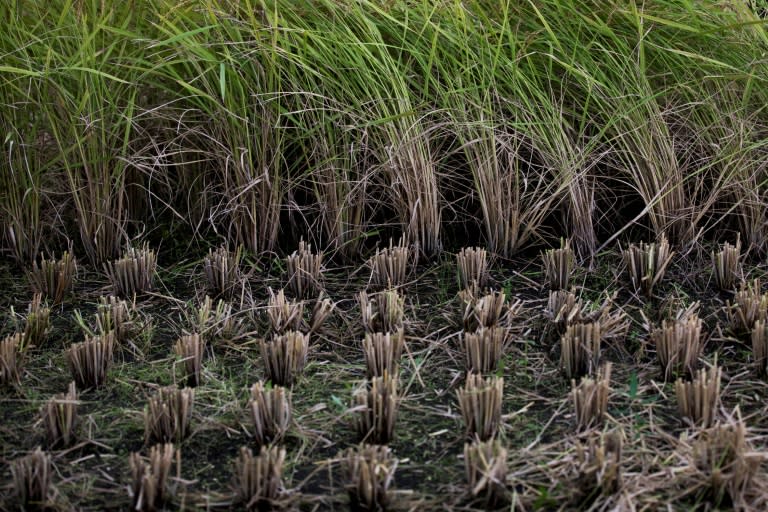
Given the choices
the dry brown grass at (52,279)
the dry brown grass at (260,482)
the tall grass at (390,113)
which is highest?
the tall grass at (390,113)

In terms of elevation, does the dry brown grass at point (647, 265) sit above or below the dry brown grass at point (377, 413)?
above

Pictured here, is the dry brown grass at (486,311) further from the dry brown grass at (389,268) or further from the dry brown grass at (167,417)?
the dry brown grass at (167,417)

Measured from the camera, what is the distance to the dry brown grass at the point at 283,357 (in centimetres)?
226

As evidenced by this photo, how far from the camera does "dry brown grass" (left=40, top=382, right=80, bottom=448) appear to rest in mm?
2004

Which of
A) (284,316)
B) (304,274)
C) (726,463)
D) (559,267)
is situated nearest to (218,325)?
(284,316)

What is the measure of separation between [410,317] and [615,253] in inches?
29.0

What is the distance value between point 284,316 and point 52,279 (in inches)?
28.3

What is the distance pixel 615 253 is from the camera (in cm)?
300

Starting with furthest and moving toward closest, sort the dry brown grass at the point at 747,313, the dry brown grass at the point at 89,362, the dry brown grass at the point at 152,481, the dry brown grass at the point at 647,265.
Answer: the dry brown grass at the point at 647,265
the dry brown grass at the point at 747,313
the dry brown grass at the point at 89,362
the dry brown grass at the point at 152,481

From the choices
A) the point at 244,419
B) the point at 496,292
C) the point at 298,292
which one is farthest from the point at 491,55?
the point at 244,419

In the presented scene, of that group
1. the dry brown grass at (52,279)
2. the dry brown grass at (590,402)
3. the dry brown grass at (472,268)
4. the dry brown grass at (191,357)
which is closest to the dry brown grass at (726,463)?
the dry brown grass at (590,402)

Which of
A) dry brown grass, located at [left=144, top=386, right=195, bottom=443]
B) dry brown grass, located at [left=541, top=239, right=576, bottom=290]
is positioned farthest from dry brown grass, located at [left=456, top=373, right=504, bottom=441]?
dry brown grass, located at [left=541, top=239, right=576, bottom=290]

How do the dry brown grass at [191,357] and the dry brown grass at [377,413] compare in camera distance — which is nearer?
the dry brown grass at [377,413]

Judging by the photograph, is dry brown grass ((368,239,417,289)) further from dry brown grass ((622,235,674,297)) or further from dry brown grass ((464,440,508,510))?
dry brown grass ((464,440,508,510))
